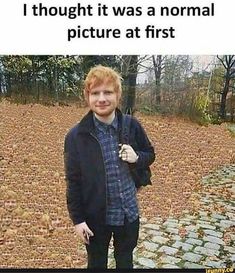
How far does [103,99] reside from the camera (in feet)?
8.87

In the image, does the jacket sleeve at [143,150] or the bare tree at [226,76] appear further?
the bare tree at [226,76]

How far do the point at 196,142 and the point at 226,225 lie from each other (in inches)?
22.2

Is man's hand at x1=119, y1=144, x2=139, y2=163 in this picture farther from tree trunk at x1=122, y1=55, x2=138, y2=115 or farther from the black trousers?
the black trousers

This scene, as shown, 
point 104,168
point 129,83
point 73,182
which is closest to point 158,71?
point 129,83

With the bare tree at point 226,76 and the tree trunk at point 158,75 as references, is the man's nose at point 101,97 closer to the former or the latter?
the tree trunk at point 158,75

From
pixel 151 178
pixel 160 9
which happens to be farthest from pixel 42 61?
pixel 151 178

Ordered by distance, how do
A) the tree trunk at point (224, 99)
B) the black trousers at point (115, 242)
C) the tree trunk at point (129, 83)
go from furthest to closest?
the tree trunk at point (224, 99) → the tree trunk at point (129, 83) → the black trousers at point (115, 242)

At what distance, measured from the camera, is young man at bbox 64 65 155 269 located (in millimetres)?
2717

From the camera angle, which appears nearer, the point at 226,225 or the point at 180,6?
the point at 180,6

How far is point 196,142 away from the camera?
3121 mm

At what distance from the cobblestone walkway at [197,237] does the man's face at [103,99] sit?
774 mm

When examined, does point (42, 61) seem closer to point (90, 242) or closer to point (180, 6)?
point (180, 6)

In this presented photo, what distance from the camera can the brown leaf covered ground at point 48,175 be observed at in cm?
303

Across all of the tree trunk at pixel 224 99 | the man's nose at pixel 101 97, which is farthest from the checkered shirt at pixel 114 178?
the tree trunk at pixel 224 99
